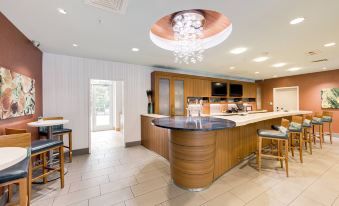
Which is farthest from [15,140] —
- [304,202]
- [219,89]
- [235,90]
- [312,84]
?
[312,84]

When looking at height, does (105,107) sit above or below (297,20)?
below

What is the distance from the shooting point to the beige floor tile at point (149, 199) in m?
1.86

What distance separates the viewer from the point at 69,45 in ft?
9.67

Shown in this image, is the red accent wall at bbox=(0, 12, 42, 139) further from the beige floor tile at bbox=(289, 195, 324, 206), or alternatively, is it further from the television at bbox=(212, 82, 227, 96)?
the television at bbox=(212, 82, 227, 96)

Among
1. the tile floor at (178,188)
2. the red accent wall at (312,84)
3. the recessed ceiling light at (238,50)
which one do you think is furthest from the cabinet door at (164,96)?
the red accent wall at (312,84)

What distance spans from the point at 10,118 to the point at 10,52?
994 mm

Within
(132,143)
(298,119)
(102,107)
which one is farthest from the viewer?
(102,107)

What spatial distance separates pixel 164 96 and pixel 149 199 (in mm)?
3058

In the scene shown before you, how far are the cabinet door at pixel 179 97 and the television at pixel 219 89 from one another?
5.03ft

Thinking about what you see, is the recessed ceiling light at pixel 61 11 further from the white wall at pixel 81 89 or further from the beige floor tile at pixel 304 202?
the beige floor tile at pixel 304 202

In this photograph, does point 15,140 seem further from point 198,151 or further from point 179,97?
point 179,97

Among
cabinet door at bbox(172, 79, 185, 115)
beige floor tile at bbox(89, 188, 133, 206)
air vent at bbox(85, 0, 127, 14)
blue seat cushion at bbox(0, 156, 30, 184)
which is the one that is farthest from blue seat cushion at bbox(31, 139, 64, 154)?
cabinet door at bbox(172, 79, 185, 115)

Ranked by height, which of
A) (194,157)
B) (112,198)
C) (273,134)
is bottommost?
(112,198)

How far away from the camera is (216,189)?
2.13 m
